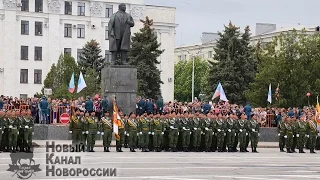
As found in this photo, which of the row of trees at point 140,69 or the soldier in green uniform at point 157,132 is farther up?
the row of trees at point 140,69

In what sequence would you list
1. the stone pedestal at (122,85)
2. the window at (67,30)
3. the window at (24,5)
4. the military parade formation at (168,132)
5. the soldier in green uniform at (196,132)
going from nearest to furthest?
the military parade formation at (168,132)
the soldier in green uniform at (196,132)
the stone pedestal at (122,85)
the window at (24,5)
the window at (67,30)

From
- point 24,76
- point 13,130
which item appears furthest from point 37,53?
point 13,130

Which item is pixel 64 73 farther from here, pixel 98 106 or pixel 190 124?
pixel 190 124

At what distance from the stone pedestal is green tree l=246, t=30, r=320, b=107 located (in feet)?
70.6

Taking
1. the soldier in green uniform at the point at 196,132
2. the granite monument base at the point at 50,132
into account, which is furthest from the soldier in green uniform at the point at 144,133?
the granite monument base at the point at 50,132

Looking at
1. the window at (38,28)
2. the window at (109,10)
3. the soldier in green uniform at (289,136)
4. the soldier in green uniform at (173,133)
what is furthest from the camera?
the window at (109,10)

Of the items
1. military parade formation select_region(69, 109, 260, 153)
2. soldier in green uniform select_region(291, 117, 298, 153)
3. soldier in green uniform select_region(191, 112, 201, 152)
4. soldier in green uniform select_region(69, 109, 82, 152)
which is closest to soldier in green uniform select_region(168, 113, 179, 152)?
military parade formation select_region(69, 109, 260, 153)

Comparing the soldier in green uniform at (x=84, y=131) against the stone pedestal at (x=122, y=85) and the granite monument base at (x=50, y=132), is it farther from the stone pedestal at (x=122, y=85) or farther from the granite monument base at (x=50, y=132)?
the granite monument base at (x=50, y=132)

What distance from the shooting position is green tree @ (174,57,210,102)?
101 m

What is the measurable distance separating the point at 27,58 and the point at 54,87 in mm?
11426

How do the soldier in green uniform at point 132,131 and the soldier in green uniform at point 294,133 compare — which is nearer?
the soldier in green uniform at point 132,131

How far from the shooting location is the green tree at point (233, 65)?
62969 millimetres

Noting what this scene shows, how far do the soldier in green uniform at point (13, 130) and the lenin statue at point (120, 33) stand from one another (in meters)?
6.34

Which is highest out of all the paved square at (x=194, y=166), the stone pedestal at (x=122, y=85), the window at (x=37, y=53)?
the window at (x=37, y=53)
